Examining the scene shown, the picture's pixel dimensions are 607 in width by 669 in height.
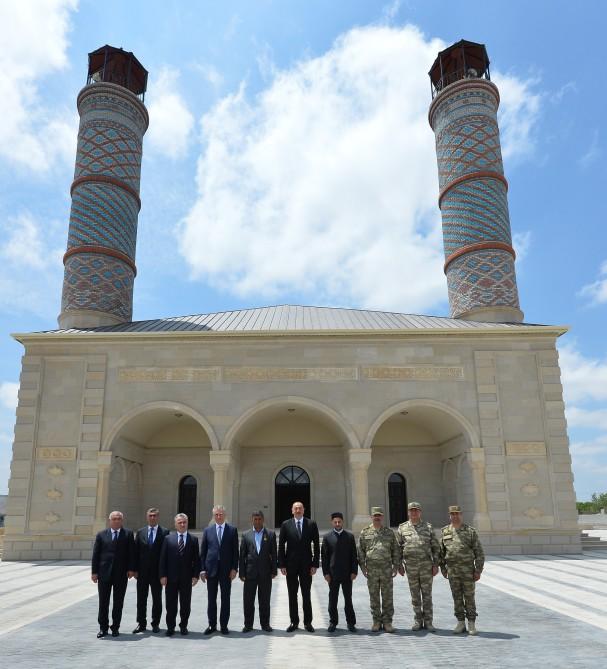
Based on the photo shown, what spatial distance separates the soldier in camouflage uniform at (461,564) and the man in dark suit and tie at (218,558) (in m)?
2.46

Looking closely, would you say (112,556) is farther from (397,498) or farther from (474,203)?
(474,203)

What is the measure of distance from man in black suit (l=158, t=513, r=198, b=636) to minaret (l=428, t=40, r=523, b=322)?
1529 centimetres

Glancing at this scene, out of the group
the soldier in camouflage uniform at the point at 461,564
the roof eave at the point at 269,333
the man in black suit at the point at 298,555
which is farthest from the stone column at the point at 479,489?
the man in black suit at the point at 298,555

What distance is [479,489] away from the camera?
15602 mm

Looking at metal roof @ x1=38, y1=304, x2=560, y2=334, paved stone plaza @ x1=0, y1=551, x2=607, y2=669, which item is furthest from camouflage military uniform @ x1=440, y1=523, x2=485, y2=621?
metal roof @ x1=38, y1=304, x2=560, y2=334

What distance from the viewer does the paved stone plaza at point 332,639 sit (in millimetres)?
4992

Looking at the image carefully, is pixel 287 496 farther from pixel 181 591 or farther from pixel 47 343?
pixel 181 591

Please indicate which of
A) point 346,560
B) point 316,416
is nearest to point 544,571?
point 346,560

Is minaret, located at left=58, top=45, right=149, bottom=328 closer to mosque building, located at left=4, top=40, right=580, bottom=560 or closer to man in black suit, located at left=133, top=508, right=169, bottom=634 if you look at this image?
mosque building, located at left=4, top=40, right=580, bottom=560

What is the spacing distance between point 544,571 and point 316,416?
8.25 metres

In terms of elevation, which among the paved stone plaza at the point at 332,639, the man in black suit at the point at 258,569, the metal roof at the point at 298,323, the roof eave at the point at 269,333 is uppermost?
the metal roof at the point at 298,323

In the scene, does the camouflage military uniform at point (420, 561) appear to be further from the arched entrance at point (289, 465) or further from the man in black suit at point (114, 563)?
the arched entrance at point (289, 465)

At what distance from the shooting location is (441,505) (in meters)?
19.1

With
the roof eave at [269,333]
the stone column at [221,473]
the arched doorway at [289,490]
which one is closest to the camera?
the stone column at [221,473]
